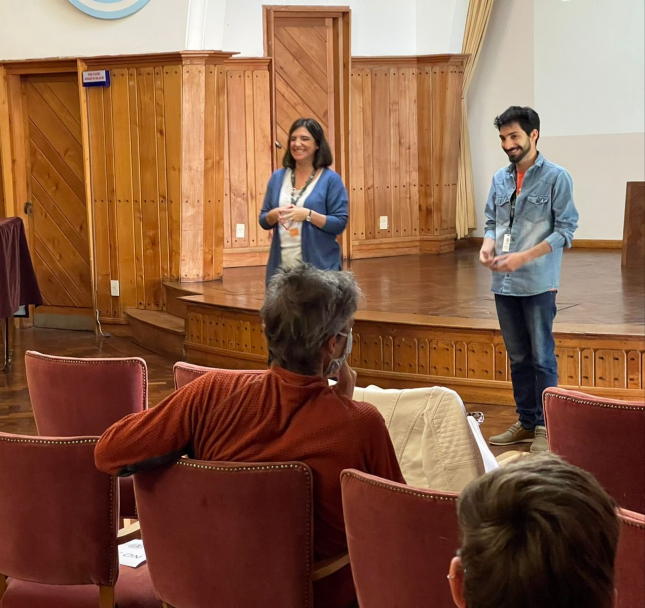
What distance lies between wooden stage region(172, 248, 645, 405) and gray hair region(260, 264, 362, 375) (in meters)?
2.50

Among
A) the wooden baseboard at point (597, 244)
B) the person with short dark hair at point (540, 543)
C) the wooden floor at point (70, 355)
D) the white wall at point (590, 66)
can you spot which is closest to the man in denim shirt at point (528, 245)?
the wooden floor at point (70, 355)

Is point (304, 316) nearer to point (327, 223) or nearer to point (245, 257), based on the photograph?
point (327, 223)

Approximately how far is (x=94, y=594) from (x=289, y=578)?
0.69 metres

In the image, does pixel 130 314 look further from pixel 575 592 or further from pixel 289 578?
pixel 575 592

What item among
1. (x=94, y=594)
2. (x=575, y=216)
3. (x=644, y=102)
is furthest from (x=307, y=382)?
(x=644, y=102)

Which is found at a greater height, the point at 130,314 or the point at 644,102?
the point at 644,102

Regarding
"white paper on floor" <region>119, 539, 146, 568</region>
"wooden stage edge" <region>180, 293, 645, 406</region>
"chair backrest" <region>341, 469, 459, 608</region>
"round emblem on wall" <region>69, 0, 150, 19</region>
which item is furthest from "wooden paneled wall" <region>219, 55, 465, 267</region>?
"chair backrest" <region>341, 469, 459, 608</region>

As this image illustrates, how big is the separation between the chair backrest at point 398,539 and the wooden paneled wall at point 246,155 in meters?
7.31

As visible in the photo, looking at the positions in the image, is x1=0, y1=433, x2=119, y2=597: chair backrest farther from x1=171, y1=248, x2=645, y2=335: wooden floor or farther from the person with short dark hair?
x1=171, y1=248, x2=645, y2=335: wooden floor

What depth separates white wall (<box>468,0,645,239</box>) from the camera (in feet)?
29.9

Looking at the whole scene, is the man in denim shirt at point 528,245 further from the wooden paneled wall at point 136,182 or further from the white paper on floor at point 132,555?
the wooden paneled wall at point 136,182

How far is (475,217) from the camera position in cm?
1018

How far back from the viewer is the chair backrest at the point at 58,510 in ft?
6.90

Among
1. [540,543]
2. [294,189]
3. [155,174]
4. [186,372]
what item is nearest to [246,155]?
[155,174]
